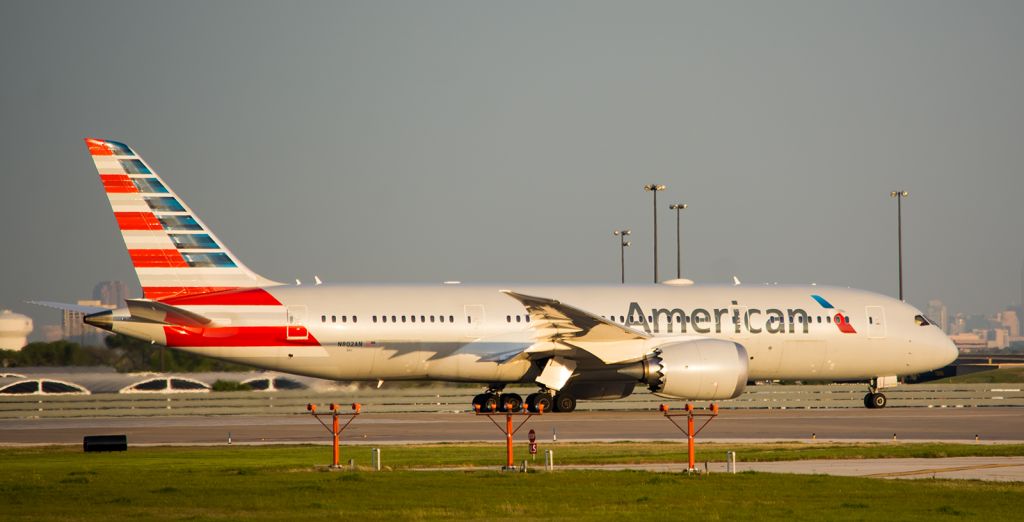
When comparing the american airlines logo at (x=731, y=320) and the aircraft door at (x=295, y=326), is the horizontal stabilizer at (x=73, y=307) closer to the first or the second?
the aircraft door at (x=295, y=326)

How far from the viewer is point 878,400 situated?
40.5m

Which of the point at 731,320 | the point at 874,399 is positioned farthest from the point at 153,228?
the point at 874,399

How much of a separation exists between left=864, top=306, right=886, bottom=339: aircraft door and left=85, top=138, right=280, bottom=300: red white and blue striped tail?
17.9 m

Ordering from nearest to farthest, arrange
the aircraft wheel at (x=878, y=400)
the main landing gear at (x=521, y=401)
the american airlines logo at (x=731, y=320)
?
1. the main landing gear at (x=521, y=401)
2. the american airlines logo at (x=731, y=320)
3. the aircraft wheel at (x=878, y=400)

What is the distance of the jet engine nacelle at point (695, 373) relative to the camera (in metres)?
32.9

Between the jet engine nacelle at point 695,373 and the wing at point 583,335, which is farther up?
the wing at point 583,335

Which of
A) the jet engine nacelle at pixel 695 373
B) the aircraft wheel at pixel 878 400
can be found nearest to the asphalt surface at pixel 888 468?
the jet engine nacelle at pixel 695 373

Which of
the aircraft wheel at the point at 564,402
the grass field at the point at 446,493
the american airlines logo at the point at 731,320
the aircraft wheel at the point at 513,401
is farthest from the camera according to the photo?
the american airlines logo at the point at 731,320

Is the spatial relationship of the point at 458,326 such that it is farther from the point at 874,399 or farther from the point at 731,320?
the point at 874,399

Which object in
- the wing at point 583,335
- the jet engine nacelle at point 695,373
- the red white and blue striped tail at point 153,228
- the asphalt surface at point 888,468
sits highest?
the red white and blue striped tail at point 153,228

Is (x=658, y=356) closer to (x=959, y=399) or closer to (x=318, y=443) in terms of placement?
(x=318, y=443)

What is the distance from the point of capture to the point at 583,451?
24.7 m

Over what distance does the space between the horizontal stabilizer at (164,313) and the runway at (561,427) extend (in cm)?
254

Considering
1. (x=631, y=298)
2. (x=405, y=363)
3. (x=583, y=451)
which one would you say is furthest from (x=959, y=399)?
(x=583, y=451)
